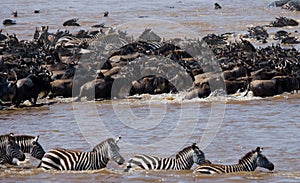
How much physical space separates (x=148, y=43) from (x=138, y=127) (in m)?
8.77

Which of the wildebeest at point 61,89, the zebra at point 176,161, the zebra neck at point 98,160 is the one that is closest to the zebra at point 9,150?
the zebra neck at point 98,160

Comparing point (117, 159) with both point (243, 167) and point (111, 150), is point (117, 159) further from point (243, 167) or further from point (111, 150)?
point (243, 167)

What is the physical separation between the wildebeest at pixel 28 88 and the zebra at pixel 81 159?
22.2 ft

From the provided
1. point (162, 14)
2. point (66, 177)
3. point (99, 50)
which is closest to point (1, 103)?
point (99, 50)

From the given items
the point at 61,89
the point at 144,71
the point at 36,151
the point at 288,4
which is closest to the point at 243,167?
the point at 36,151

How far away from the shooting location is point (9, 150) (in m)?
12.6

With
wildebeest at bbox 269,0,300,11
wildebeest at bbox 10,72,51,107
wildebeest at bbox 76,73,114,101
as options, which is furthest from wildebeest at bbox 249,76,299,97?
wildebeest at bbox 269,0,300,11

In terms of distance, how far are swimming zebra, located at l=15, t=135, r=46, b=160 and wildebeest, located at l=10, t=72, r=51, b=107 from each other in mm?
5953

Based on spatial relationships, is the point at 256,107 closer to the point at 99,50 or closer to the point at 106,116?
the point at 106,116

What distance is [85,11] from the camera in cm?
4378

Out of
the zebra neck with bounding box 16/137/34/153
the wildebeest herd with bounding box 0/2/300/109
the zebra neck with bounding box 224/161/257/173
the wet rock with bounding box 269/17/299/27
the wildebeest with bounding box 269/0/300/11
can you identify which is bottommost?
the zebra neck with bounding box 224/161/257/173

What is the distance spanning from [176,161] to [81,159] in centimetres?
152

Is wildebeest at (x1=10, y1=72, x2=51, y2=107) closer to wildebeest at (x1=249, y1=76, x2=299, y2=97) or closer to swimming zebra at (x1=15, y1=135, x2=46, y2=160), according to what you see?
wildebeest at (x1=249, y1=76, x2=299, y2=97)

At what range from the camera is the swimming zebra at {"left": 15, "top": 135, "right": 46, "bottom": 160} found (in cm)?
1270
